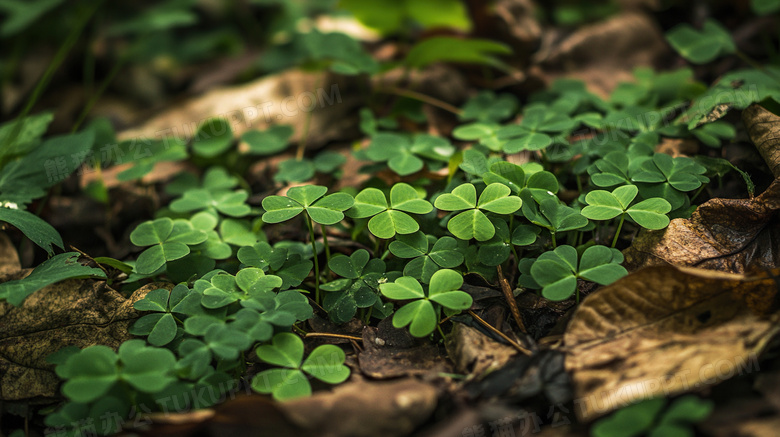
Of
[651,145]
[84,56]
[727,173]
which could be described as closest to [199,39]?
[84,56]

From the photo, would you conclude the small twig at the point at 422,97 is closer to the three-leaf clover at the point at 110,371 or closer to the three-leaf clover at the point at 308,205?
the three-leaf clover at the point at 308,205

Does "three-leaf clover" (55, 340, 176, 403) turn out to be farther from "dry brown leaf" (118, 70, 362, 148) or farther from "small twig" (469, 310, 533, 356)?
"dry brown leaf" (118, 70, 362, 148)

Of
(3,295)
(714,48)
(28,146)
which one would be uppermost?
(714,48)

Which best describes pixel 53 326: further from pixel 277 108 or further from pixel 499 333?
pixel 277 108

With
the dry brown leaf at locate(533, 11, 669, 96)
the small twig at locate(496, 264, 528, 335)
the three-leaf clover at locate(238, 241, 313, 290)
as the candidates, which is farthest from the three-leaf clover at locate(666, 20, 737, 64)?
the three-leaf clover at locate(238, 241, 313, 290)

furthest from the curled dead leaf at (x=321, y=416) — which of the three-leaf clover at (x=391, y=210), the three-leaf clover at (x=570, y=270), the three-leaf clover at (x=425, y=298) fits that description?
the three-leaf clover at (x=391, y=210)

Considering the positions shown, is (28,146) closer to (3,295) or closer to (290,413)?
(3,295)

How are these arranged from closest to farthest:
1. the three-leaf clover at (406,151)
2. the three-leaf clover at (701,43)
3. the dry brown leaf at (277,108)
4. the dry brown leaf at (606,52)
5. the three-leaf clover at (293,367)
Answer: the three-leaf clover at (293,367)
the three-leaf clover at (406,151)
the three-leaf clover at (701,43)
the dry brown leaf at (277,108)
the dry brown leaf at (606,52)
